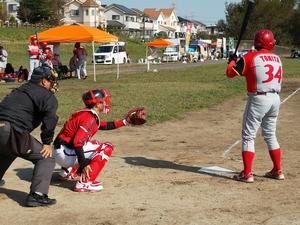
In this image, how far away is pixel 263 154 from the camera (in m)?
8.17

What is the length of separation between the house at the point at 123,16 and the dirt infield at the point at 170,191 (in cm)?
11272

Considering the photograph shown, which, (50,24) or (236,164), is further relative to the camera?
(50,24)

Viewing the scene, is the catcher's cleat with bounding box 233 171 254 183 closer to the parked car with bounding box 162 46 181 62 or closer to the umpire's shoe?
the umpire's shoe

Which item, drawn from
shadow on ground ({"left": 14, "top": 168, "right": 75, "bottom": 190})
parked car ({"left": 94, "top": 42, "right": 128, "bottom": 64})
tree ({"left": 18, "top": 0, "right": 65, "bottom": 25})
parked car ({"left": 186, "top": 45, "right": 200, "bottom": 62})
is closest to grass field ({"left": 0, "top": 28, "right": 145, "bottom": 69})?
parked car ({"left": 186, "top": 45, "right": 200, "bottom": 62})

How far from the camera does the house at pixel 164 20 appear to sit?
477 feet

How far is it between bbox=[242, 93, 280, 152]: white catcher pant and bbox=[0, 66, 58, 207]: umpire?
95.5 inches

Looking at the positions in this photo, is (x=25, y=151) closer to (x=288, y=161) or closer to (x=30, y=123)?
(x=30, y=123)

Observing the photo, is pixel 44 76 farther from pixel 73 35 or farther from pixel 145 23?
pixel 145 23

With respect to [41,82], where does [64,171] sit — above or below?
below

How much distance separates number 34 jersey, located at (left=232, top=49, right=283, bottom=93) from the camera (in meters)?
6.20

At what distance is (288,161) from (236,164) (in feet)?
2.71

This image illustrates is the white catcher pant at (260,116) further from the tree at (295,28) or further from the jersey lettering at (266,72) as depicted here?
the tree at (295,28)

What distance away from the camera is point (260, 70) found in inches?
244

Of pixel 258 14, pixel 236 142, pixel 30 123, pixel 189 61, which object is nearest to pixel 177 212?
pixel 30 123
